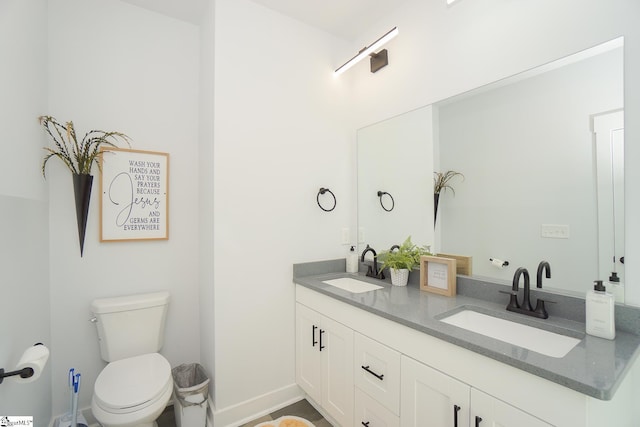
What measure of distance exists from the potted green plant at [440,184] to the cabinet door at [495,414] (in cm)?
106

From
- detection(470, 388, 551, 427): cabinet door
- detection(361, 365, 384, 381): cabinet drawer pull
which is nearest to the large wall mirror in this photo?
detection(470, 388, 551, 427): cabinet door

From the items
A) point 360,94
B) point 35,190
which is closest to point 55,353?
point 35,190

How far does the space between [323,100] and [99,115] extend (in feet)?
5.16

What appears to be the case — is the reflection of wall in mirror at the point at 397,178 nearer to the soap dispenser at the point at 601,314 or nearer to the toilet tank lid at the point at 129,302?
the soap dispenser at the point at 601,314

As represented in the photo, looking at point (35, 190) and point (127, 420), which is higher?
point (35, 190)

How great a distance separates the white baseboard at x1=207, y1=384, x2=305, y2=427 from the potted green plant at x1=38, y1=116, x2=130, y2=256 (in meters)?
1.37

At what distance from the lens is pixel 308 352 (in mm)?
1970

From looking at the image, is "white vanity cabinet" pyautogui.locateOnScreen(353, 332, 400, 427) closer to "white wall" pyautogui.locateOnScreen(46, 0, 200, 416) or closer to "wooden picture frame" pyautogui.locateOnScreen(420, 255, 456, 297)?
"wooden picture frame" pyautogui.locateOnScreen(420, 255, 456, 297)

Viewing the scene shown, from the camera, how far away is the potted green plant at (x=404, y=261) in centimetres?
188

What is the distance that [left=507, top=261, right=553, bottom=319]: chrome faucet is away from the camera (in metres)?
1.28

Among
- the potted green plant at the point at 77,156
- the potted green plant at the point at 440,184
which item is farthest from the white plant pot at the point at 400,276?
the potted green plant at the point at 77,156

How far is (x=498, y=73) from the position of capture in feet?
4.98

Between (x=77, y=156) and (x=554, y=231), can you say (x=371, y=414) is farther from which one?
(x=77, y=156)

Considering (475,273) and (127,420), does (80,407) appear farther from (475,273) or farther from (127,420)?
(475,273)
